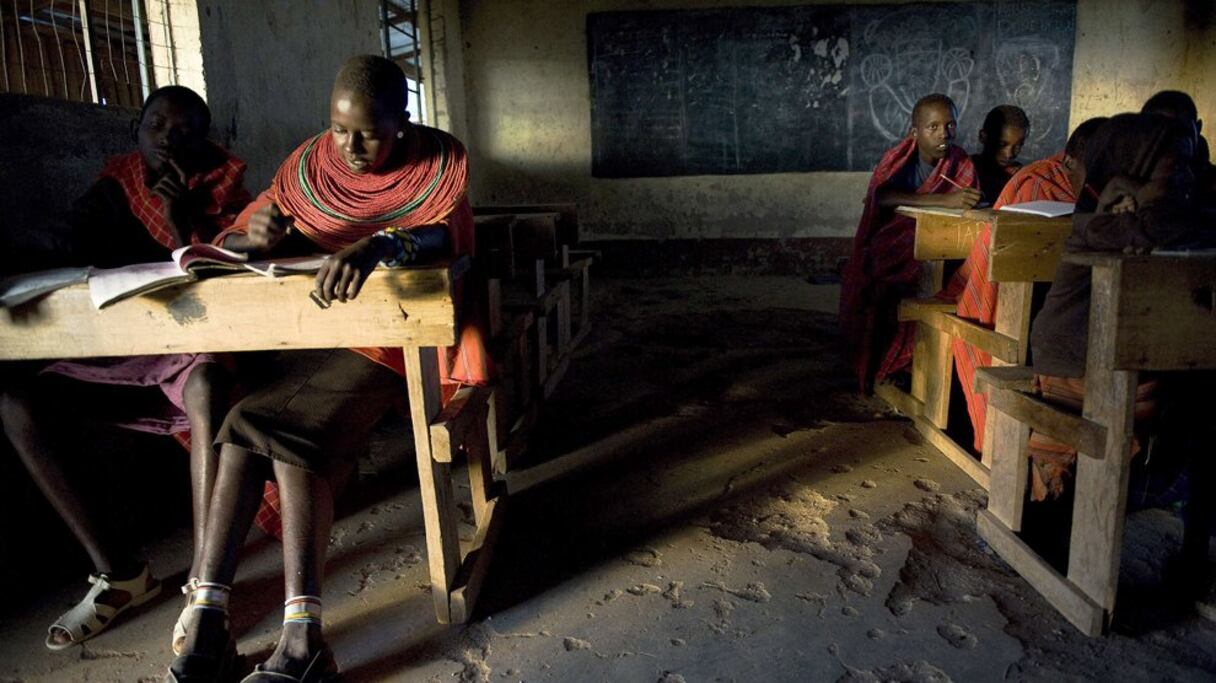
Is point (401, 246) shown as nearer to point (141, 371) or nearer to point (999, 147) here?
point (141, 371)

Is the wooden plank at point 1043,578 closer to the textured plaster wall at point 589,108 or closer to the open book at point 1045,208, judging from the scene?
the open book at point 1045,208

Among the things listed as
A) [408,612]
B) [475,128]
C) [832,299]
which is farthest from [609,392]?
[475,128]

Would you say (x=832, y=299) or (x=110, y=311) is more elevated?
(x=110, y=311)

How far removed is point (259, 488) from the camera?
5.21 feet

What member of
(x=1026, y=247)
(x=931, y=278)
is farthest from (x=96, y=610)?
(x=931, y=278)

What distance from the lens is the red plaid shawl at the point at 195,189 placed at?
2123 mm

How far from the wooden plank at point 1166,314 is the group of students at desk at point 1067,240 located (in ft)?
0.32

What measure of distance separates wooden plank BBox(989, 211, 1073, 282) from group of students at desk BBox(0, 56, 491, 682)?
1.39m

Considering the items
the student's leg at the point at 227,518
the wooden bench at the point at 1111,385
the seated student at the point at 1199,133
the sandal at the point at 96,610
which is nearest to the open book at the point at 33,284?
the student's leg at the point at 227,518

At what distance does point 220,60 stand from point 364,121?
1.79 meters

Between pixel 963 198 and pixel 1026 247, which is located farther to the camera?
pixel 963 198

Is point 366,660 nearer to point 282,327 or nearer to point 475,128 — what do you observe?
point 282,327

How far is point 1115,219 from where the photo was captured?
1.59m

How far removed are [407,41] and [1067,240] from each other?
257 inches
